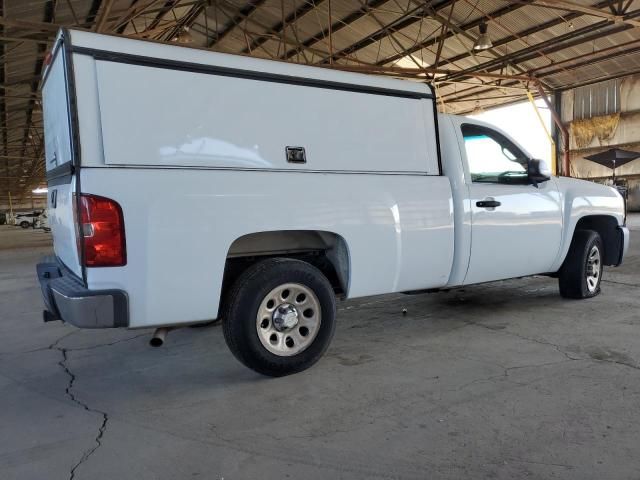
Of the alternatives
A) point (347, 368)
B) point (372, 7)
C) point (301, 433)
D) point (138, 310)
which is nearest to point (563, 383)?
point (347, 368)

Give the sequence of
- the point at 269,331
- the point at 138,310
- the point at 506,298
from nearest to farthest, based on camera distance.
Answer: the point at 138,310 → the point at 269,331 → the point at 506,298

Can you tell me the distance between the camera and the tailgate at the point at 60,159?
3170 mm

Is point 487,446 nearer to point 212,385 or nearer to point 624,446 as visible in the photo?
point 624,446

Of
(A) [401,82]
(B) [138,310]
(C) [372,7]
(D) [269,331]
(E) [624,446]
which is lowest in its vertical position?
(E) [624,446]

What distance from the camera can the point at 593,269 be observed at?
20.1ft

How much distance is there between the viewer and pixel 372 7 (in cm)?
1684

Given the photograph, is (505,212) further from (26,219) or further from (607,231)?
(26,219)

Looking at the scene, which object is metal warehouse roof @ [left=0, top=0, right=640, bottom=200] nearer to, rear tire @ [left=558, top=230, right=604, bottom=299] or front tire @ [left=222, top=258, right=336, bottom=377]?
rear tire @ [left=558, top=230, right=604, bottom=299]

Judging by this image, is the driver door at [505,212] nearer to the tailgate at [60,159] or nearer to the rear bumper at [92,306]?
the rear bumper at [92,306]

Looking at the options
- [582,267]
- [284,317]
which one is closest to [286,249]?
[284,317]

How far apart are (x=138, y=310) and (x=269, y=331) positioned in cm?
96

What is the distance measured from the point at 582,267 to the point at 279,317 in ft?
12.9

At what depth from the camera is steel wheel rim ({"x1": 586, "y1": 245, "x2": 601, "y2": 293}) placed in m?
6.03

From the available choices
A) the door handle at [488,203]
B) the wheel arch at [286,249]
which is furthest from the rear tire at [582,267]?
the wheel arch at [286,249]
